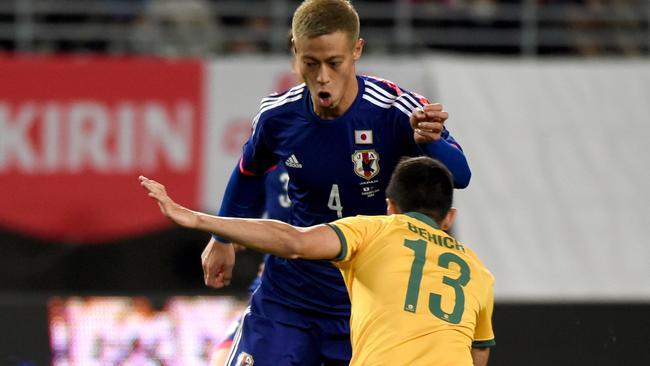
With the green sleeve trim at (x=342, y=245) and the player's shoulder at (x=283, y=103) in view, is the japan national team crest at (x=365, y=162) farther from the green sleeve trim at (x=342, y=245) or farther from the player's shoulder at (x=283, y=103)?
the green sleeve trim at (x=342, y=245)

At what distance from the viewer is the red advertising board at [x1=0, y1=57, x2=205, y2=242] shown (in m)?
11.3

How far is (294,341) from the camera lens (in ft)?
17.5

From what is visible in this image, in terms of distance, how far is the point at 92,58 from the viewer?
37.8ft

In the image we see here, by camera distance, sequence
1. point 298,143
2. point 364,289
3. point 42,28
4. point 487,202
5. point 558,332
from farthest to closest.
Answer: point 42,28, point 487,202, point 558,332, point 298,143, point 364,289

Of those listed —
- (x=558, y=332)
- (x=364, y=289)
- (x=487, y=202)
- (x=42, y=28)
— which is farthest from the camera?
(x=42, y=28)

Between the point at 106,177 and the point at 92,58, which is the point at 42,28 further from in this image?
the point at 106,177

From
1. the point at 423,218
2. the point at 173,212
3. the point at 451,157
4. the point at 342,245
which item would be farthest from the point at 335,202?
the point at 173,212

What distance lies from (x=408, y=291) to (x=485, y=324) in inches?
18.8

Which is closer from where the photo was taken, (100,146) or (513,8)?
(100,146)

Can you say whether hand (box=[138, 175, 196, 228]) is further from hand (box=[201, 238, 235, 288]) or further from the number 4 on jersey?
hand (box=[201, 238, 235, 288])

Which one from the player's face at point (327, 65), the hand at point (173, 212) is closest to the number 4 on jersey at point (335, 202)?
the player's face at point (327, 65)

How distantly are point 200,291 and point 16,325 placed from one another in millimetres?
3810

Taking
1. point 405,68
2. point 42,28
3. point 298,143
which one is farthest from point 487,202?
point 298,143

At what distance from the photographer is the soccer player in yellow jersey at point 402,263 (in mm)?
4324
